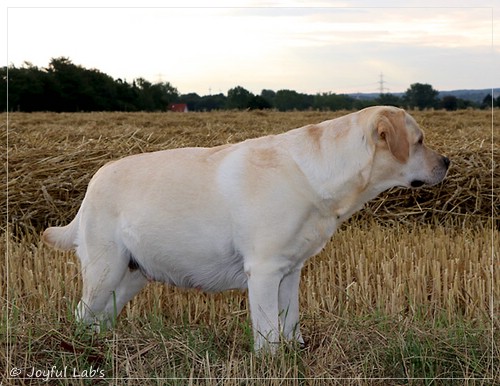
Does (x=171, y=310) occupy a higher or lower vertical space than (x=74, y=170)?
lower

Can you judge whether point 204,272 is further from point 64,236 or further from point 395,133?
point 395,133

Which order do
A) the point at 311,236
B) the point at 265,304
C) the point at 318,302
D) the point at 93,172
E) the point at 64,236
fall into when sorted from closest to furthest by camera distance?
Result: the point at 265,304, the point at 311,236, the point at 64,236, the point at 318,302, the point at 93,172

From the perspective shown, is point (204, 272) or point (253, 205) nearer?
point (253, 205)

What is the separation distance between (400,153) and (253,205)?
901 millimetres

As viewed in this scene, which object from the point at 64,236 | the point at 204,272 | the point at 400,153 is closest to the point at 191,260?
the point at 204,272

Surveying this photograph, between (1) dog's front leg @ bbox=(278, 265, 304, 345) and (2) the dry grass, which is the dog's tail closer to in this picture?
(2) the dry grass

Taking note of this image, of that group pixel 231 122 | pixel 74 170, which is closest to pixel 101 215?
pixel 74 170

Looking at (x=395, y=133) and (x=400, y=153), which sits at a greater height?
(x=395, y=133)

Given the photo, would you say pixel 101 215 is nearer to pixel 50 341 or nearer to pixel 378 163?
pixel 50 341

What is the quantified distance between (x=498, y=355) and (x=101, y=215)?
2.42 m

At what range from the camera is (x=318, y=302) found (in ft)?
18.0

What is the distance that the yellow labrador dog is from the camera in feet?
14.5

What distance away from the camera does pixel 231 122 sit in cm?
1844

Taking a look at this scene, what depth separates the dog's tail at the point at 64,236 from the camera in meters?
5.23
